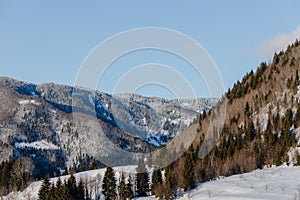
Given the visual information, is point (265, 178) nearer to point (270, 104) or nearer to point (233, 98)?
point (270, 104)

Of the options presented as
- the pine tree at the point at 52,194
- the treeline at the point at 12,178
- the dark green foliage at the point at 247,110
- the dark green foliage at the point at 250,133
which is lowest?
the pine tree at the point at 52,194

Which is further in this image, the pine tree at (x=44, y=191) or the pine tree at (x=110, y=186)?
the pine tree at (x=44, y=191)

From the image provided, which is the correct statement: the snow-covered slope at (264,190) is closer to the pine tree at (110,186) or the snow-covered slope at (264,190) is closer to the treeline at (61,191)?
the pine tree at (110,186)

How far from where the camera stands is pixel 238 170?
6775cm

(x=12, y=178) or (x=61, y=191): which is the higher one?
(x=12, y=178)

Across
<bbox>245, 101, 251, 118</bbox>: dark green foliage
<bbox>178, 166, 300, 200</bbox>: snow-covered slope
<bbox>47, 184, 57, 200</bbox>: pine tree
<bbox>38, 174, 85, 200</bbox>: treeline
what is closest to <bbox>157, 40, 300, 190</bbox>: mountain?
<bbox>245, 101, 251, 118</bbox>: dark green foliage

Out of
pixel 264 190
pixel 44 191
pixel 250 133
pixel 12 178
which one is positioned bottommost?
pixel 264 190

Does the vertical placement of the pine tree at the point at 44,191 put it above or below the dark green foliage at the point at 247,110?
below

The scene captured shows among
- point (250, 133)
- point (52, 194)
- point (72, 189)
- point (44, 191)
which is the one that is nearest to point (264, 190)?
point (52, 194)

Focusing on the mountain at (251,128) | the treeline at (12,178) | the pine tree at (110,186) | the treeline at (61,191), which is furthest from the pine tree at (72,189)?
the treeline at (12,178)

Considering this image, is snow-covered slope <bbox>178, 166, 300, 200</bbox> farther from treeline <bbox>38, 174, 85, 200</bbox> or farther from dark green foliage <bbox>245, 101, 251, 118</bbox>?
dark green foliage <bbox>245, 101, 251, 118</bbox>

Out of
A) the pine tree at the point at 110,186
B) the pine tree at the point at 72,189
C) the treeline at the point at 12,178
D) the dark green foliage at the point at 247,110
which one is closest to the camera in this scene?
the pine tree at the point at 110,186

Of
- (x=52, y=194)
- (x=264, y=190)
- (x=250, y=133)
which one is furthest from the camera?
(x=250, y=133)

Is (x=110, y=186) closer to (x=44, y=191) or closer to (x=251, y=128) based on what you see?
(x=44, y=191)
